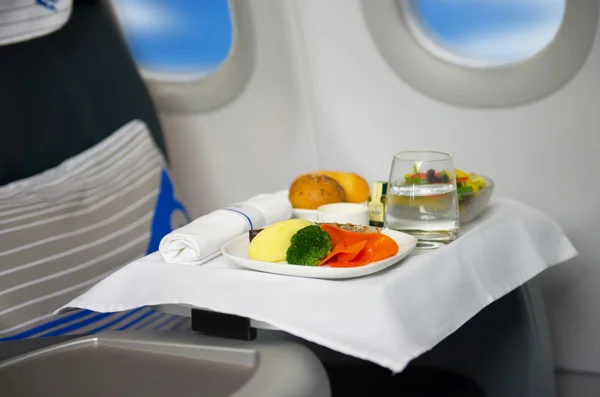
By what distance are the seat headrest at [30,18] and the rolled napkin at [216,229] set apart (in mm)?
769

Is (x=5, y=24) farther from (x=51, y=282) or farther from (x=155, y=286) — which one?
(x=155, y=286)

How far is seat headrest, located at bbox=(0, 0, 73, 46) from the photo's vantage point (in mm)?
1691

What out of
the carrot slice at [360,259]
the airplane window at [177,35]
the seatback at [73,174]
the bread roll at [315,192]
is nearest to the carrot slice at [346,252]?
the carrot slice at [360,259]

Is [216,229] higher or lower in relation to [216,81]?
lower

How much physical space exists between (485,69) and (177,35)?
3.67 feet

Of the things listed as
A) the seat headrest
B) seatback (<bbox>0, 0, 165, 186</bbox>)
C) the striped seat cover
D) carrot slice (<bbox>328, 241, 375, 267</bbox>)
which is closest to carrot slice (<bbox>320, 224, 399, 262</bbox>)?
carrot slice (<bbox>328, 241, 375, 267</bbox>)

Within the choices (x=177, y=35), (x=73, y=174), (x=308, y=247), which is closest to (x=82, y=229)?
(x=73, y=174)

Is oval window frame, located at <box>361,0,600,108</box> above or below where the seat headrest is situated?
below

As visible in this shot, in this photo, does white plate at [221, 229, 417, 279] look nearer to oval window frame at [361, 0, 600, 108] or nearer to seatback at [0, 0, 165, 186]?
seatback at [0, 0, 165, 186]

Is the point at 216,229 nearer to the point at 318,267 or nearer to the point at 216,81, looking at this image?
the point at 318,267

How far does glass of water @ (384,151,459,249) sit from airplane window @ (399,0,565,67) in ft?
2.97

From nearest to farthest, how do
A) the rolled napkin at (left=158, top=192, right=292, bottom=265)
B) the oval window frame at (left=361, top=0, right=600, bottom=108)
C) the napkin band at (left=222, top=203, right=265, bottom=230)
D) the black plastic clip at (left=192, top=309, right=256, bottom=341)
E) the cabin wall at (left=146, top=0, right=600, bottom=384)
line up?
1. the black plastic clip at (left=192, top=309, right=256, bottom=341)
2. the rolled napkin at (left=158, top=192, right=292, bottom=265)
3. the napkin band at (left=222, top=203, right=265, bottom=230)
4. the oval window frame at (left=361, top=0, right=600, bottom=108)
5. the cabin wall at (left=146, top=0, right=600, bottom=384)

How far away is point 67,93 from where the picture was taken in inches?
71.6

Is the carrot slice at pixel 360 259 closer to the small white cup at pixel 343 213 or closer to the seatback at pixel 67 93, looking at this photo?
the small white cup at pixel 343 213
